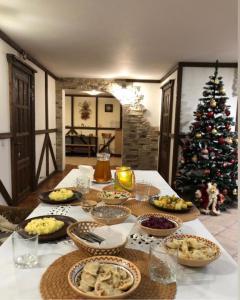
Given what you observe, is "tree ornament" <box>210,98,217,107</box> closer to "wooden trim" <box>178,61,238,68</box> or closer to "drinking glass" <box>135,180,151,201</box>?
"wooden trim" <box>178,61,238,68</box>

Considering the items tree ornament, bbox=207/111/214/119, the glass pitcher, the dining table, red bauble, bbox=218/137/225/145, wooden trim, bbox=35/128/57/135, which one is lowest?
the dining table

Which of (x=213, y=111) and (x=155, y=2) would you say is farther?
(x=213, y=111)

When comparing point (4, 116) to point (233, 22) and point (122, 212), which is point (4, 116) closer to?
point (122, 212)

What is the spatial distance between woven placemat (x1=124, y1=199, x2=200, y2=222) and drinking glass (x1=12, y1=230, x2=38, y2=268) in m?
0.60

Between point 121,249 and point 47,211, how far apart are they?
64 cm

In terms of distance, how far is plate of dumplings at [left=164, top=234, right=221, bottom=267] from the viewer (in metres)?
0.90

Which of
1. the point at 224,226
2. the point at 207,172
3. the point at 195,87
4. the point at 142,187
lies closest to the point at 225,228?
the point at 224,226

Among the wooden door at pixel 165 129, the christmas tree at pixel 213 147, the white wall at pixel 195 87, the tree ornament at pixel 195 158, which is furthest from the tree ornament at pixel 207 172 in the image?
the wooden door at pixel 165 129

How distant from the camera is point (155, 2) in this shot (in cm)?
226

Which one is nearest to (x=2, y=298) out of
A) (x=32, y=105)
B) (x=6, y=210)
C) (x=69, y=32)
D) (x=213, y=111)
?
(x=6, y=210)

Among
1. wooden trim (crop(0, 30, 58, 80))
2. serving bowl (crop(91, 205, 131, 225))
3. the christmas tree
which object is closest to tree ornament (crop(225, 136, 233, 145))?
the christmas tree

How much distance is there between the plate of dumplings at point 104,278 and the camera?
28.9 inches

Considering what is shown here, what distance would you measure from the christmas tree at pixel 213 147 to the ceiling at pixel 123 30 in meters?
0.76

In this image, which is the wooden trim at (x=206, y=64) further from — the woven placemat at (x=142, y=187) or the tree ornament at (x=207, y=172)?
the woven placemat at (x=142, y=187)
